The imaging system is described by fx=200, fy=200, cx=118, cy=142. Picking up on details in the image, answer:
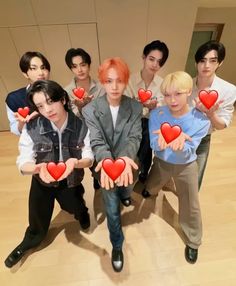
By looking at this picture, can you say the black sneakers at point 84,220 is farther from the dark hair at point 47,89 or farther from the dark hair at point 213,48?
the dark hair at point 213,48

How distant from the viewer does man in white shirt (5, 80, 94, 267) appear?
108 centimetres

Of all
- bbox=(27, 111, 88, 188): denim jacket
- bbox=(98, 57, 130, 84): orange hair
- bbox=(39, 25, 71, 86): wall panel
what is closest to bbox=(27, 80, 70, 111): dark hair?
bbox=(27, 111, 88, 188): denim jacket

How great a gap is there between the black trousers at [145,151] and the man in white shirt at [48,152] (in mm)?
590

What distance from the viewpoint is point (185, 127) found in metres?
1.19

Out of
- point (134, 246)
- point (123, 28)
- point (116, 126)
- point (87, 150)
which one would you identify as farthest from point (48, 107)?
point (123, 28)

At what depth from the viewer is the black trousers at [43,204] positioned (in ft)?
4.38

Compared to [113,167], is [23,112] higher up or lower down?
higher up

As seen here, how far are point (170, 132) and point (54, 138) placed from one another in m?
0.68

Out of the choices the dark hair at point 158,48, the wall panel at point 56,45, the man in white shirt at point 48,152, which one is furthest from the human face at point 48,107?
the wall panel at point 56,45

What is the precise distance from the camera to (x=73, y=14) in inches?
82.4

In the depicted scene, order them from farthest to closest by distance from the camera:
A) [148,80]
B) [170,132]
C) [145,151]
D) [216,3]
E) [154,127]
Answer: [216,3] < [145,151] < [148,80] < [154,127] < [170,132]

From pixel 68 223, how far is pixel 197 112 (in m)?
1.39

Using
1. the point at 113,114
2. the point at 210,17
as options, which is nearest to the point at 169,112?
the point at 113,114

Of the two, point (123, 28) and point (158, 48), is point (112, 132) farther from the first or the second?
point (123, 28)
